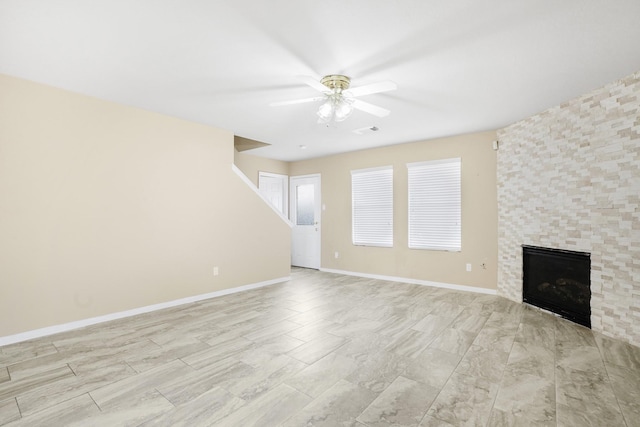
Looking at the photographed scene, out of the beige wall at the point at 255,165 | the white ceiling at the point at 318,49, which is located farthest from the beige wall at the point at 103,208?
the beige wall at the point at 255,165

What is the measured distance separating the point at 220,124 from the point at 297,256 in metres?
3.79

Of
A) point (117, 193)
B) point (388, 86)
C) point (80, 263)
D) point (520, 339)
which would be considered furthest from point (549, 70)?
point (80, 263)

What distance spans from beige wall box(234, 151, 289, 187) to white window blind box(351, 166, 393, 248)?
73.9 inches

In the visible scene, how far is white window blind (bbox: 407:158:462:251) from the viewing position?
4980mm

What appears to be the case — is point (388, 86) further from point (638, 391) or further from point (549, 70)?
point (638, 391)

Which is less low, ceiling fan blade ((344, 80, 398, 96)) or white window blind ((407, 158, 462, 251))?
ceiling fan blade ((344, 80, 398, 96))

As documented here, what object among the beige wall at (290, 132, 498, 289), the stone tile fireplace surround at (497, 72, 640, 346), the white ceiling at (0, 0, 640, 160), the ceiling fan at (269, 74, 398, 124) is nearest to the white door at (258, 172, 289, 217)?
the beige wall at (290, 132, 498, 289)

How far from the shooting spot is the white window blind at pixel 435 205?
4980 mm

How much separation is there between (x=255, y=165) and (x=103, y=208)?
3.44m

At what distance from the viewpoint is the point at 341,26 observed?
2.08 metres

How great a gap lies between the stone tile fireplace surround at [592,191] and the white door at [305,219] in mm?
3798

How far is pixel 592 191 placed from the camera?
127 inches

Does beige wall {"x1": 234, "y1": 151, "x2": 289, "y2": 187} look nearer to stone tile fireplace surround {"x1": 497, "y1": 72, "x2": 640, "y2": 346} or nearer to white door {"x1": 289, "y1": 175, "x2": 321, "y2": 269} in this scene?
white door {"x1": 289, "y1": 175, "x2": 321, "y2": 269}

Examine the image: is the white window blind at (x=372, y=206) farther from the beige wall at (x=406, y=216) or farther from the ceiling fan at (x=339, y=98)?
the ceiling fan at (x=339, y=98)
